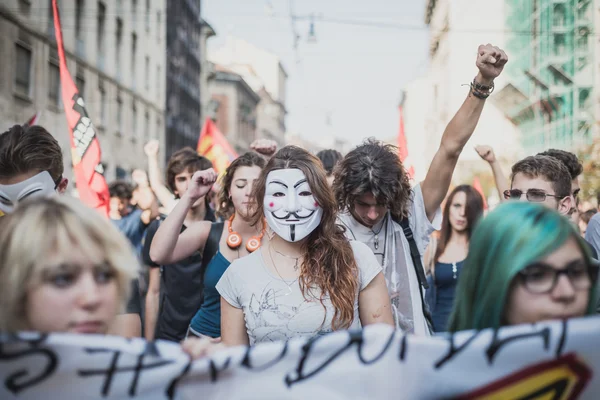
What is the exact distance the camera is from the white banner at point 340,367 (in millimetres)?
1877

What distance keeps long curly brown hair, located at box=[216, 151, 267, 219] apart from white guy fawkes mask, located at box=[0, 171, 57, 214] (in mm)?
1521

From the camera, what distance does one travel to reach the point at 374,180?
3.58m

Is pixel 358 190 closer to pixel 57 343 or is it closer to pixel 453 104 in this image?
pixel 57 343

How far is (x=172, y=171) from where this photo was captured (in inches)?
226

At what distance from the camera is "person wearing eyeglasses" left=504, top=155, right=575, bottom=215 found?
393cm

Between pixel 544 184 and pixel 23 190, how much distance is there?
259 centimetres

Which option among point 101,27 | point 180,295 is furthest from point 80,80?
point 180,295

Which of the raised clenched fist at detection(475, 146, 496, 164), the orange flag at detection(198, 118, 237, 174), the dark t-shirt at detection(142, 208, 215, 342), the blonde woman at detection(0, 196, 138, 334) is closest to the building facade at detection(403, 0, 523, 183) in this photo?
the orange flag at detection(198, 118, 237, 174)

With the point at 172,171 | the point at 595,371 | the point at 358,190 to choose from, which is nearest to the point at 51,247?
the point at 595,371

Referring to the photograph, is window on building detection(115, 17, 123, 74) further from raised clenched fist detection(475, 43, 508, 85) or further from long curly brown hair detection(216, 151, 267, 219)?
raised clenched fist detection(475, 43, 508, 85)

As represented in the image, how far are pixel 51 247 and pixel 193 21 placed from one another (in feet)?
162

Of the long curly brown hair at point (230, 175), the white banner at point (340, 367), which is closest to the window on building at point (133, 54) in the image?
the long curly brown hair at point (230, 175)

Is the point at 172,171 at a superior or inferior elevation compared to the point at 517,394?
superior

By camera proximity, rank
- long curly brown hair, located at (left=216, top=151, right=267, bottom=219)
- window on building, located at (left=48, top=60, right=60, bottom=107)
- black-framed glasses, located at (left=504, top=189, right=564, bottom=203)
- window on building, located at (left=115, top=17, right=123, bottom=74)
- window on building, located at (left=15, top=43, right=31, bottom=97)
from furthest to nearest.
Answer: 1. window on building, located at (left=115, top=17, right=123, bottom=74)
2. window on building, located at (left=48, top=60, right=60, bottom=107)
3. window on building, located at (left=15, top=43, right=31, bottom=97)
4. long curly brown hair, located at (left=216, top=151, right=267, bottom=219)
5. black-framed glasses, located at (left=504, top=189, right=564, bottom=203)
